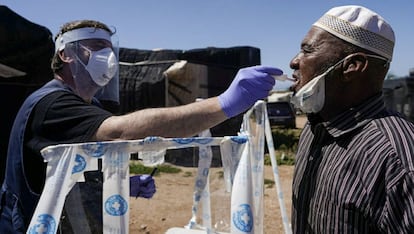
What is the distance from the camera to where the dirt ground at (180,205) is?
218 centimetres

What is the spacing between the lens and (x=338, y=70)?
5.31ft

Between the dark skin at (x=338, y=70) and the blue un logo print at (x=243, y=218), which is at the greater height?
the dark skin at (x=338, y=70)

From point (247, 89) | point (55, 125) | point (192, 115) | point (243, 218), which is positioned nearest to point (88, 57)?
point (55, 125)

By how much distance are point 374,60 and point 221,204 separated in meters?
0.98

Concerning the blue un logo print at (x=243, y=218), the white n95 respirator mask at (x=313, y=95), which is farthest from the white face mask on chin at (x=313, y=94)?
the blue un logo print at (x=243, y=218)

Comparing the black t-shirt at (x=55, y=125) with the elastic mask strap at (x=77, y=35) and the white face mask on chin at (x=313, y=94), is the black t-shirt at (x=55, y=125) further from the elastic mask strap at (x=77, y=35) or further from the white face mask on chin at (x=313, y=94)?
the white face mask on chin at (x=313, y=94)

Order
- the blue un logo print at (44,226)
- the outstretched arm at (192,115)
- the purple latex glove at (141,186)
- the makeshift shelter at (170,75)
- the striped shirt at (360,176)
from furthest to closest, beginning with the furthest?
the makeshift shelter at (170,75) < the purple latex glove at (141,186) < the outstretched arm at (192,115) < the blue un logo print at (44,226) < the striped shirt at (360,176)

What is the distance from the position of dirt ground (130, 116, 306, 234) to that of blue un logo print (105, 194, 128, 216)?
0.62m

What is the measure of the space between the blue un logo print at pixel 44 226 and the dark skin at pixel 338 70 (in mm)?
1019

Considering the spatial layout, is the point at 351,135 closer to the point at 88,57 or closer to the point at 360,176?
the point at 360,176

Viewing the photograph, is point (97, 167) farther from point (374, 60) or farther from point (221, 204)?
point (374, 60)

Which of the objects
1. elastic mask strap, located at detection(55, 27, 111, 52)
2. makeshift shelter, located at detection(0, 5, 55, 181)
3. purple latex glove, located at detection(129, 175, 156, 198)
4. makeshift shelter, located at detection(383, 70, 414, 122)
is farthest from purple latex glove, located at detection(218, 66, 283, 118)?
makeshift shelter, located at detection(383, 70, 414, 122)

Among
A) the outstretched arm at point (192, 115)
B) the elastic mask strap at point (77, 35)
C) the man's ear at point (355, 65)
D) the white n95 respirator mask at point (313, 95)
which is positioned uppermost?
the elastic mask strap at point (77, 35)

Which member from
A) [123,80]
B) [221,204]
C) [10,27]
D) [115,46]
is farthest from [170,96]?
[221,204]
